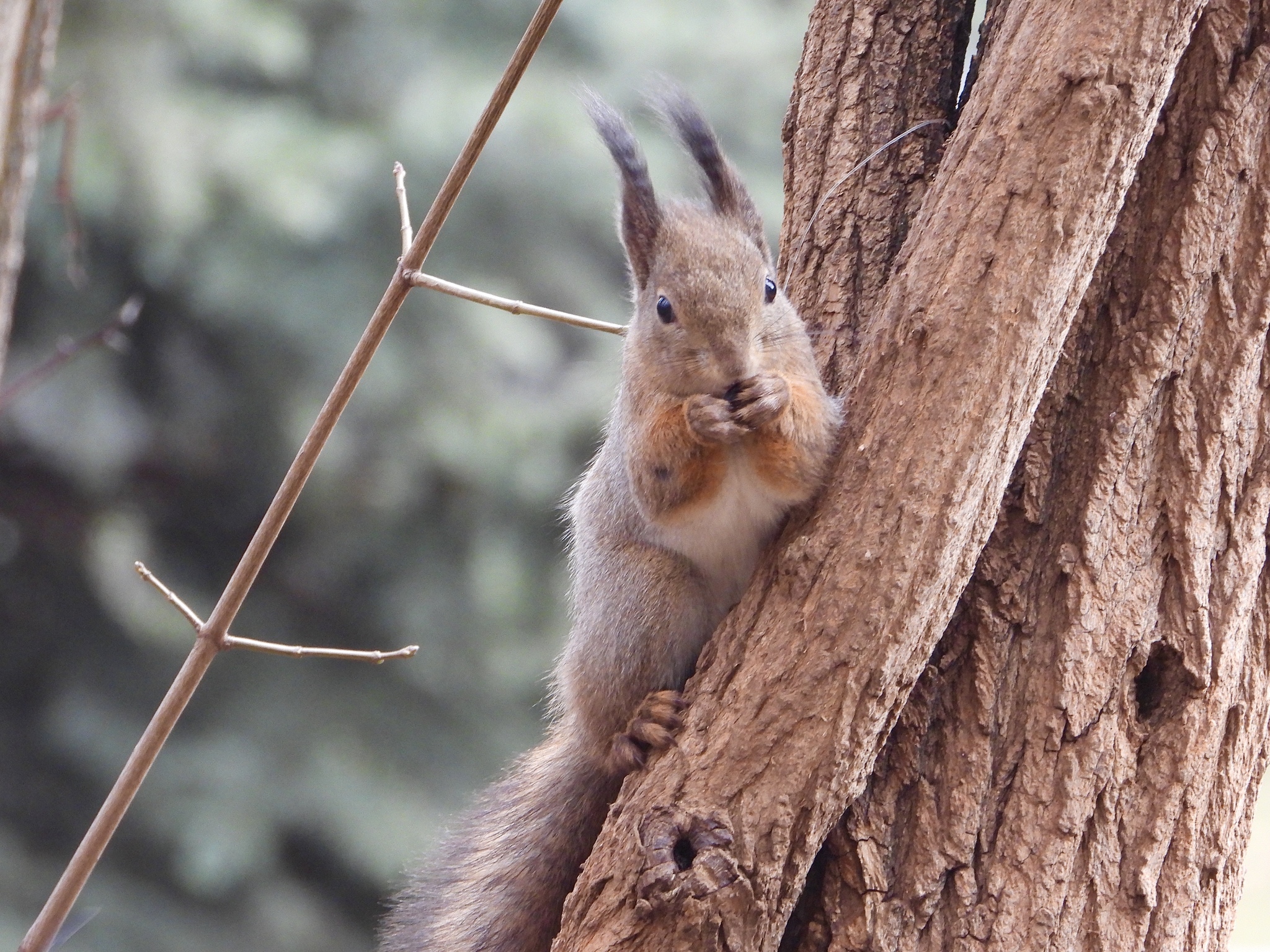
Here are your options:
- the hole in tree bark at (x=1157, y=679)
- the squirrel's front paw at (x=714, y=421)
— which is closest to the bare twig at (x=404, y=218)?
the squirrel's front paw at (x=714, y=421)

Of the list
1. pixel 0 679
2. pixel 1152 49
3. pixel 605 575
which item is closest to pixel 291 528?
pixel 0 679

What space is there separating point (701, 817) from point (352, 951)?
2398 mm

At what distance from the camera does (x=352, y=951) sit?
3277 mm

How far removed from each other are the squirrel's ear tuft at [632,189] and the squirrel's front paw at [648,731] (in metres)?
0.53

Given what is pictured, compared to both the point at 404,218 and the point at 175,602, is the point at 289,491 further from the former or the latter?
the point at 404,218

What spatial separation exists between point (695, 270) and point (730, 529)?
313 millimetres

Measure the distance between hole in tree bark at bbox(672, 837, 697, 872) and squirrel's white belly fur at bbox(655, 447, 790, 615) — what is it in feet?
1.21

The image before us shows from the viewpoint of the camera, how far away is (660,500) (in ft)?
4.85

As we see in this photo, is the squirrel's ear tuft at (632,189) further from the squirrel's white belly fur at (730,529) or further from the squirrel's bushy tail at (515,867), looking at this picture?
the squirrel's bushy tail at (515,867)

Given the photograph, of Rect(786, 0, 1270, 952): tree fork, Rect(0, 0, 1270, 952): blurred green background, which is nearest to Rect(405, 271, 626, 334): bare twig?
Rect(786, 0, 1270, 952): tree fork

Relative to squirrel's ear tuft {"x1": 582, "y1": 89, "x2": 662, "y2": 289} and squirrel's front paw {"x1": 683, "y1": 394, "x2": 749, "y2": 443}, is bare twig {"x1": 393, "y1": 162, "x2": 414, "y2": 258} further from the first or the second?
squirrel's front paw {"x1": 683, "y1": 394, "x2": 749, "y2": 443}

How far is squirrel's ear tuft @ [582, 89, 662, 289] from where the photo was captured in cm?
148

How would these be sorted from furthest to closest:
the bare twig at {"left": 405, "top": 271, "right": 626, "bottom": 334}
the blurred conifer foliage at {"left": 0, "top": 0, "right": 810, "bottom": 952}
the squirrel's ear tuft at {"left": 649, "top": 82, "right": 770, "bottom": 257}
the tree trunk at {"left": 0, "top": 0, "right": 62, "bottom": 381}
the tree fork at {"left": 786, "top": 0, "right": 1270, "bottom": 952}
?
the blurred conifer foliage at {"left": 0, "top": 0, "right": 810, "bottom": 952} < the squirrel's ear tuft at {"left": 649, "top": 82, "right": 770, "bottom": 257} < the tree fork at {"left": 786, "top": 0, "right": 1270, "bottom": 952} < the bare twig at {"left": 405, "top": 271, "right": 626, "bottom": 334} < the tree trunk at {"left": 0, "top": 0, "right": 62, "bottom": 381}

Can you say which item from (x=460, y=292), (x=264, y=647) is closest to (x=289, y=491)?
(x=264, y=647)
